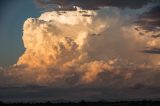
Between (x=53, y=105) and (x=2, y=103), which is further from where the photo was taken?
(x=53, y=105)

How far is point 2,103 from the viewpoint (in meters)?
167

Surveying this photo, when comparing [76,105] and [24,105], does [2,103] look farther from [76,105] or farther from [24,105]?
[76,105]

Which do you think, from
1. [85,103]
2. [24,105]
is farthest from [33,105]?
[85,103]

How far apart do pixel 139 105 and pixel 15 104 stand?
A: 34420mm

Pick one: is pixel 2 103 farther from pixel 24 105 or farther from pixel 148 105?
pixel 148 105

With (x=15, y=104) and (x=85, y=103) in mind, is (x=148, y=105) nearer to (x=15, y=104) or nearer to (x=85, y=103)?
(x=85, y=103)

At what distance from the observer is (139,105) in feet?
566

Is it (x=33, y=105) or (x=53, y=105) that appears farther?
(x=53, y=105)

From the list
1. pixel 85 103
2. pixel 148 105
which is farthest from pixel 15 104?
pixel 148 105

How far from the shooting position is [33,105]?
6668 inches

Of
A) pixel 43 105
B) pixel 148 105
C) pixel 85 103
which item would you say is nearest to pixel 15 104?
pixel 43 105

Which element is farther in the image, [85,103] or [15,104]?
[85,103]

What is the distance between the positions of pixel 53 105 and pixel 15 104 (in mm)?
12101

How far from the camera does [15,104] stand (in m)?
175
